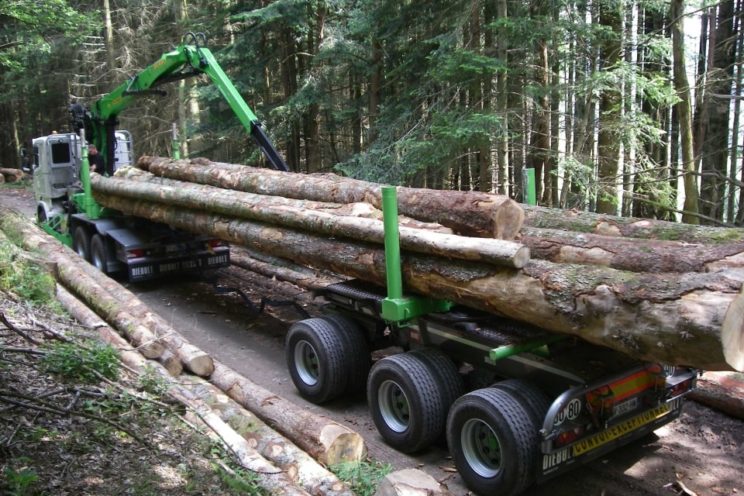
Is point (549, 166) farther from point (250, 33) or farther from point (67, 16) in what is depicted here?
point (67, 16)

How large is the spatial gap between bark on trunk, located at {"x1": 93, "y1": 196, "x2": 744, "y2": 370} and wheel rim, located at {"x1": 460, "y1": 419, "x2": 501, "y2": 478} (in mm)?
906

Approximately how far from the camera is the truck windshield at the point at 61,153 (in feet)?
42.5

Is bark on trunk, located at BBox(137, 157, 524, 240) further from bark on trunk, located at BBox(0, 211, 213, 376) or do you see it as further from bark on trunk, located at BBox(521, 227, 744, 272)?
bark on trunk, located at BBox(0, 211, 213, 376)

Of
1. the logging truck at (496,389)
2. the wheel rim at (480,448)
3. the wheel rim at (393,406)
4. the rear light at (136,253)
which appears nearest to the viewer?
the logging truck at (496,389)

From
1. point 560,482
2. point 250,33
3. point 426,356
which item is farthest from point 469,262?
point 250,33

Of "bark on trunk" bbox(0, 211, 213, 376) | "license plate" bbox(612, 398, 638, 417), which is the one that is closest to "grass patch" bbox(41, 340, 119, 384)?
"bark on trunk" bbox(0, 211, 213, 376)

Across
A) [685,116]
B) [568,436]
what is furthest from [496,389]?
[685,116]

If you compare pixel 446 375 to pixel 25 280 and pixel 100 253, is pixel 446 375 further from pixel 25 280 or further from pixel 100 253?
pixel 100 253

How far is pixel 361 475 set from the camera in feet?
14.7

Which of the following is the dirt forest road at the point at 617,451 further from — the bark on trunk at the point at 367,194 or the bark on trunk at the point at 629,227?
the bark on trunk at the point at 367,194

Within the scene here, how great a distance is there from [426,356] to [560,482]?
1475 mm

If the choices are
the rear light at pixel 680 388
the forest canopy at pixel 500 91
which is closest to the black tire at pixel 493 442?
the rear light at pixel 680 388

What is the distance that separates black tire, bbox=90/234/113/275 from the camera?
1092 cm

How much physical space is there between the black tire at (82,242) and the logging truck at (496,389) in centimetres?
766
